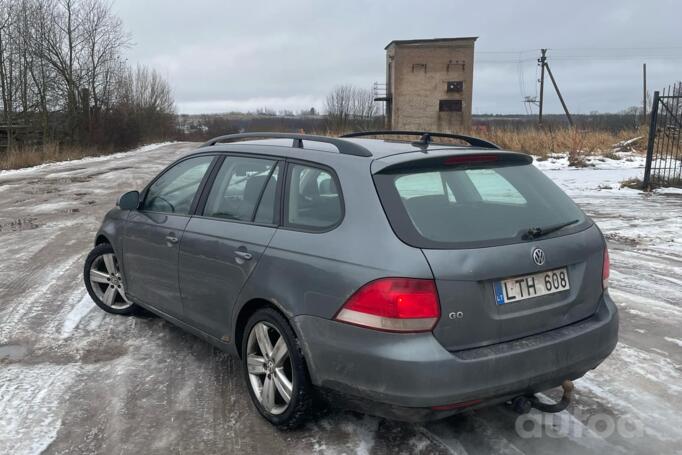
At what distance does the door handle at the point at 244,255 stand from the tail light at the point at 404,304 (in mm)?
954

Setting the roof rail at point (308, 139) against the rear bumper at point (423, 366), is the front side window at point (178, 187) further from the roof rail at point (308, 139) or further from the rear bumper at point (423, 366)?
the rear bumper at point (423, 366)

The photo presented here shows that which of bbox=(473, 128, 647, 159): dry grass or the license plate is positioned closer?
the license plate

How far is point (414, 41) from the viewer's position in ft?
177

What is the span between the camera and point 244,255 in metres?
3.40

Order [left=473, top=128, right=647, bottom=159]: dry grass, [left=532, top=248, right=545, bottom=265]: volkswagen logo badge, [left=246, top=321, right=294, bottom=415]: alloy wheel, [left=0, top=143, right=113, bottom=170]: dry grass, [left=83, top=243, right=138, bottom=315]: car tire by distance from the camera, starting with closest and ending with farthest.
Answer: [left=532, top=248, right=545, bottom=265]: volkswagen logo badge → [left=246, top=321, right=294, bottom=415]: alloy wheel → [left=83, top=243, right=138, bottom=315]: car tire → [left=473, top=128, right=647, bottom=159]: dry grass → [left=0, top=143, right=113, bottom=170]: dry grass

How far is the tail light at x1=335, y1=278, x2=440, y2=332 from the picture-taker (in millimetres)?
2650

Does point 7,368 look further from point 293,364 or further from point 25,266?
point 25,266

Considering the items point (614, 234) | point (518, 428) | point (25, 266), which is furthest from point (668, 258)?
point (25, 266)

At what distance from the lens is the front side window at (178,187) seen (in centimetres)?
423

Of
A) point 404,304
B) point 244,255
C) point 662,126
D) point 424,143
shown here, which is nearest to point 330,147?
point 424,143

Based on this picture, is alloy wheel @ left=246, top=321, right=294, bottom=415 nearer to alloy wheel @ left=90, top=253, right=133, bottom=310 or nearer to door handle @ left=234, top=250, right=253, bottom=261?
door handle @ left=234, top=250, right=253, bottom=261

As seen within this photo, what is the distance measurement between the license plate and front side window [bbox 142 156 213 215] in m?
2.34

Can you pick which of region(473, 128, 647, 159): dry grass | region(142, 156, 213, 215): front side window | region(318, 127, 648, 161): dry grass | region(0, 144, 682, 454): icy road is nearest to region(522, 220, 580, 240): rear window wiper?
region(0, 144, 682, 454): icy road

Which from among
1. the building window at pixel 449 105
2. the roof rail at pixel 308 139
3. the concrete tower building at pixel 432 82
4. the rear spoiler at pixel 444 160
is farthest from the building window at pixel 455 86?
the rear spoiler at pixel 444 160
